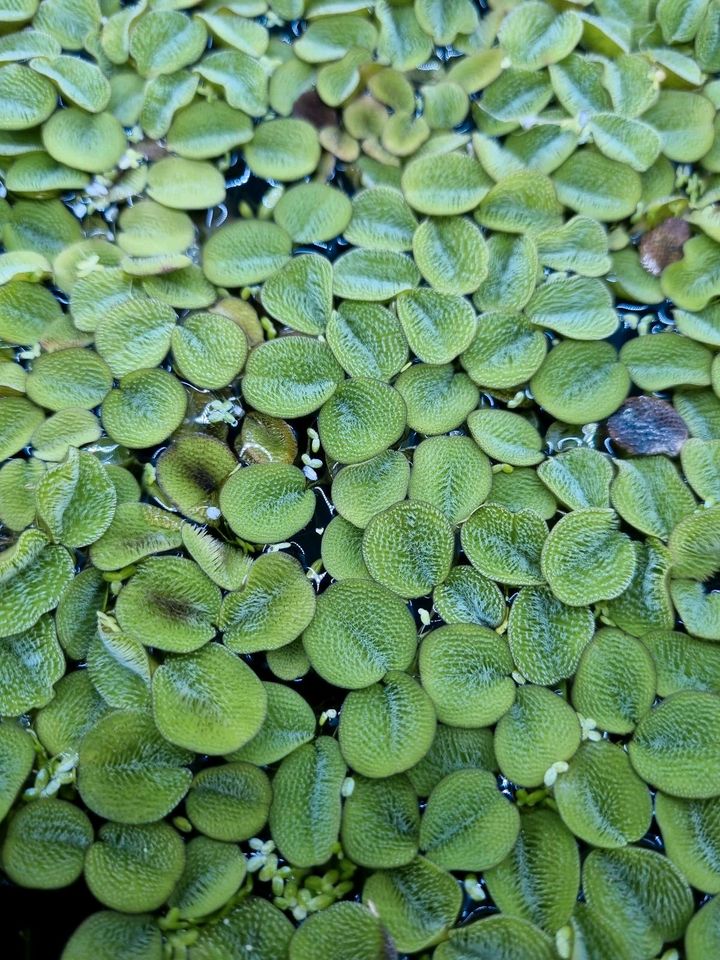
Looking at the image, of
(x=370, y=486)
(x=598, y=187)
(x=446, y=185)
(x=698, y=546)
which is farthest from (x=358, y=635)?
(x=598, y=187)

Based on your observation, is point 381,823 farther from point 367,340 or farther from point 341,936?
point 367,340

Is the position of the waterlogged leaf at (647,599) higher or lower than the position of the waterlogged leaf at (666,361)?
lower

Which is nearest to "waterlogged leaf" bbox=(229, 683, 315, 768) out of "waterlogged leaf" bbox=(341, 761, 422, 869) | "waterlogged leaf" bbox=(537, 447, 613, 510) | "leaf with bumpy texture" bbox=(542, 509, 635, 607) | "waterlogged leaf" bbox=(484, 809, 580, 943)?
"waterlogged leaf" bbox=(341, 761, 422, 869)

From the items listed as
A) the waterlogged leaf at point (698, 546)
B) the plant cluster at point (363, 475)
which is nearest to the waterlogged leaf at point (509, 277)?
the plant cluster at point (363, 475)

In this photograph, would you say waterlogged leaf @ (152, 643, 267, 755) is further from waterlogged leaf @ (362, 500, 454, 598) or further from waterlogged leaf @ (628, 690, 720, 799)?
waterlogged leaf @ (628, 690, 720, 799)

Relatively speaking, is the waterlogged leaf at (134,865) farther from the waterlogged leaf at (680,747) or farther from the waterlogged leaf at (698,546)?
the waterlogged leaf at (698,546)

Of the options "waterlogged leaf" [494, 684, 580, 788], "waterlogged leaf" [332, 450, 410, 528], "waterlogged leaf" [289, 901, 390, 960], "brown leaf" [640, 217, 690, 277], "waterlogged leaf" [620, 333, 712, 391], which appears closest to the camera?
"waterlogged leaf" [289, 901, 390, 960]
